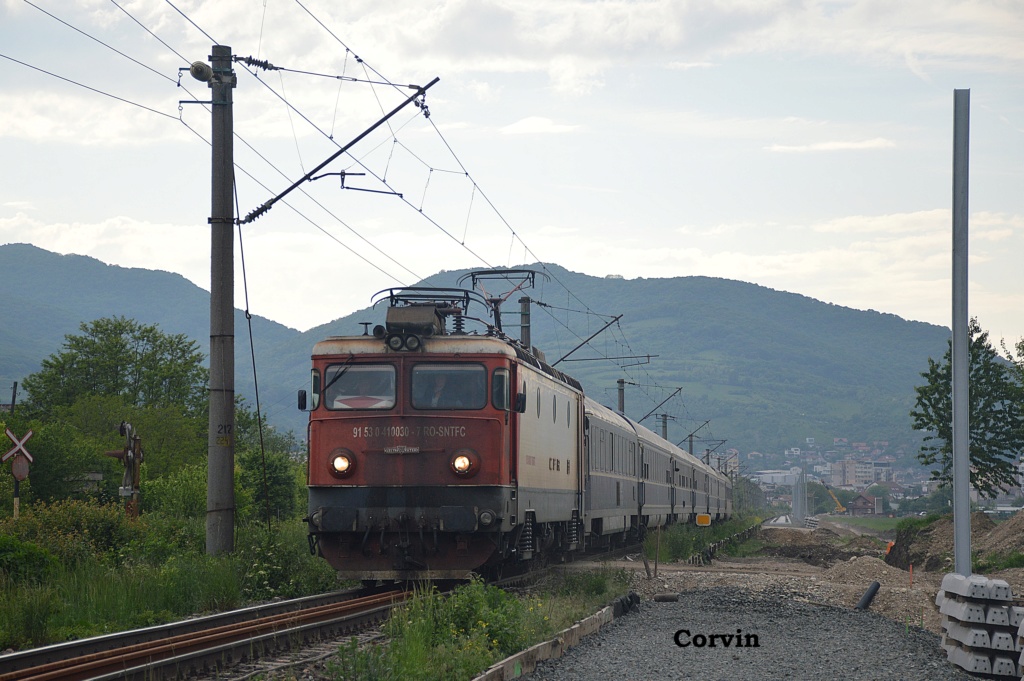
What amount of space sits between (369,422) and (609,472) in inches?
459

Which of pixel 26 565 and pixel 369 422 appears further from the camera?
pixel 369 422

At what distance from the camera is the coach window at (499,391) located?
16.5 metres

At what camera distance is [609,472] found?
27.2 metres

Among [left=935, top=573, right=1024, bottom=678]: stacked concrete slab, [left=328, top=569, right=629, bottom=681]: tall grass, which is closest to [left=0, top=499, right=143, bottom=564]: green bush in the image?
[left=328, top=569, right=629, bottom=681]: tall grass

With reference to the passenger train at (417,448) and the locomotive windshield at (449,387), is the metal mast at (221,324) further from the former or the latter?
the locomotive windshield at (449,387)

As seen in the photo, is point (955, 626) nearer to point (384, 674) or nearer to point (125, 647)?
point (384, 674)

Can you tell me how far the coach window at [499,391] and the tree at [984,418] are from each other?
32.8 meters

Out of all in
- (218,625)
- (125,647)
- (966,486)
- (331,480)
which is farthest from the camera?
(331,480)

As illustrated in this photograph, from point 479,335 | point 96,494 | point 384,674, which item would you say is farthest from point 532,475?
point 96,494

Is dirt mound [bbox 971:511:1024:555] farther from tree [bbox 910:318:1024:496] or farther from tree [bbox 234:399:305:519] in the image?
tree [bbox 234:399:305:519]

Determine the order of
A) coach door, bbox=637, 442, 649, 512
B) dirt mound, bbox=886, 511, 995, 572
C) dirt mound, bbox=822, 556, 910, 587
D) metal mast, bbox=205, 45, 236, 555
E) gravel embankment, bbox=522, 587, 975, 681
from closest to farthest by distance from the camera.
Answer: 1. gravel embankment, bbox=522, 587, 975, 681
2. metal mast, bbox=205, 45, 236, 555
3. dirt mound, bbox=822, 556, 910, 587
4. coach door, bbox=637, 442, 649, 512
5. dirt mound, bbox=886, 511, 995, 572

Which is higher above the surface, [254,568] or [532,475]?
[532,475]

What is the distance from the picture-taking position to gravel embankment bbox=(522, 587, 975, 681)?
12031mm

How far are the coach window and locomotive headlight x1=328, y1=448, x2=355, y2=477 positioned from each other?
2.10 metres
